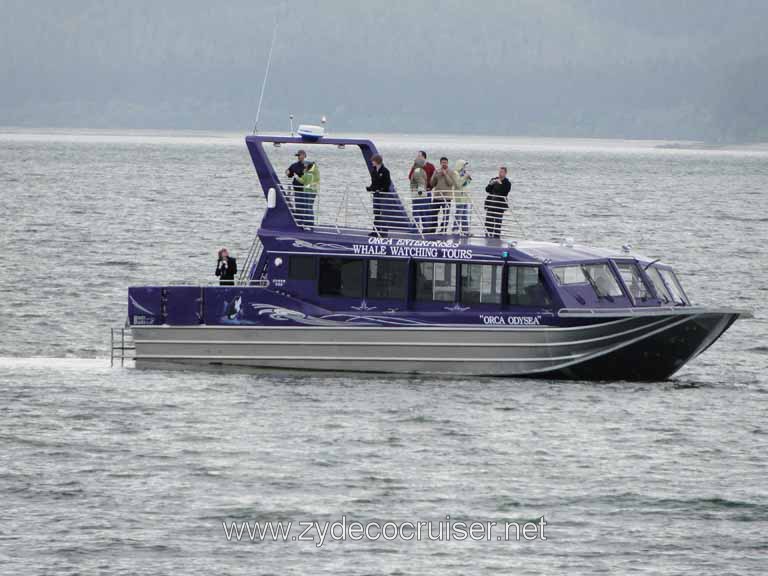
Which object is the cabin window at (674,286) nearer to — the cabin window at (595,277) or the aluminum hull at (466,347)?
the aluminum hull at (466,347)

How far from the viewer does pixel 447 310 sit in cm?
3344

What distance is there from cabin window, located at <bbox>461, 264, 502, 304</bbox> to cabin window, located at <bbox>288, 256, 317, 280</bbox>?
332cm

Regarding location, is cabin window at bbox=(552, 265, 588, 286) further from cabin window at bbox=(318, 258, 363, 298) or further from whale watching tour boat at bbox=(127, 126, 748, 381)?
cabin window at bbox=(318, 258, 363, 298)

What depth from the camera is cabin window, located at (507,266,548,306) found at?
3281 centimetres

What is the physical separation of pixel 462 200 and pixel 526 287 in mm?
3558

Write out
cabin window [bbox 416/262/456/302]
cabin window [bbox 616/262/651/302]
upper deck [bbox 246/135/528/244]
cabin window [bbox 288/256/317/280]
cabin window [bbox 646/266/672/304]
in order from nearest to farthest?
cabin window [bbox 416/262/456/302]
cabin window [bbox 616/262/651/302]
cabin window [bbox 646/266/672/304]
cabin window [bbox 288/256/317/280]
upper deck [bbox 246/135/528/244]

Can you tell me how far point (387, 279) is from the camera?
34031 mm

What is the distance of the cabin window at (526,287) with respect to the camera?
108 feet

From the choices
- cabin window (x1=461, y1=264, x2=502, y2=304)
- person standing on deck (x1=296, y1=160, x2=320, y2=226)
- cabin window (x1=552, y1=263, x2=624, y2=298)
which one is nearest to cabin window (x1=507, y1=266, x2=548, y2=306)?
cabin window (x1=461, y1=264, x2=502, y2=304)

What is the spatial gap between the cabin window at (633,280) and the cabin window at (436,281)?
3.44 metres

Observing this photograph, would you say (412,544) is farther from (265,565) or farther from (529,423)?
(529,423)

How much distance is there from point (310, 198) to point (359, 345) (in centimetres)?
364

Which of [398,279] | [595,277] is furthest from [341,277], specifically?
[595,277]

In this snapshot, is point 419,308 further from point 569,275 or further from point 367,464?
point 367,464
